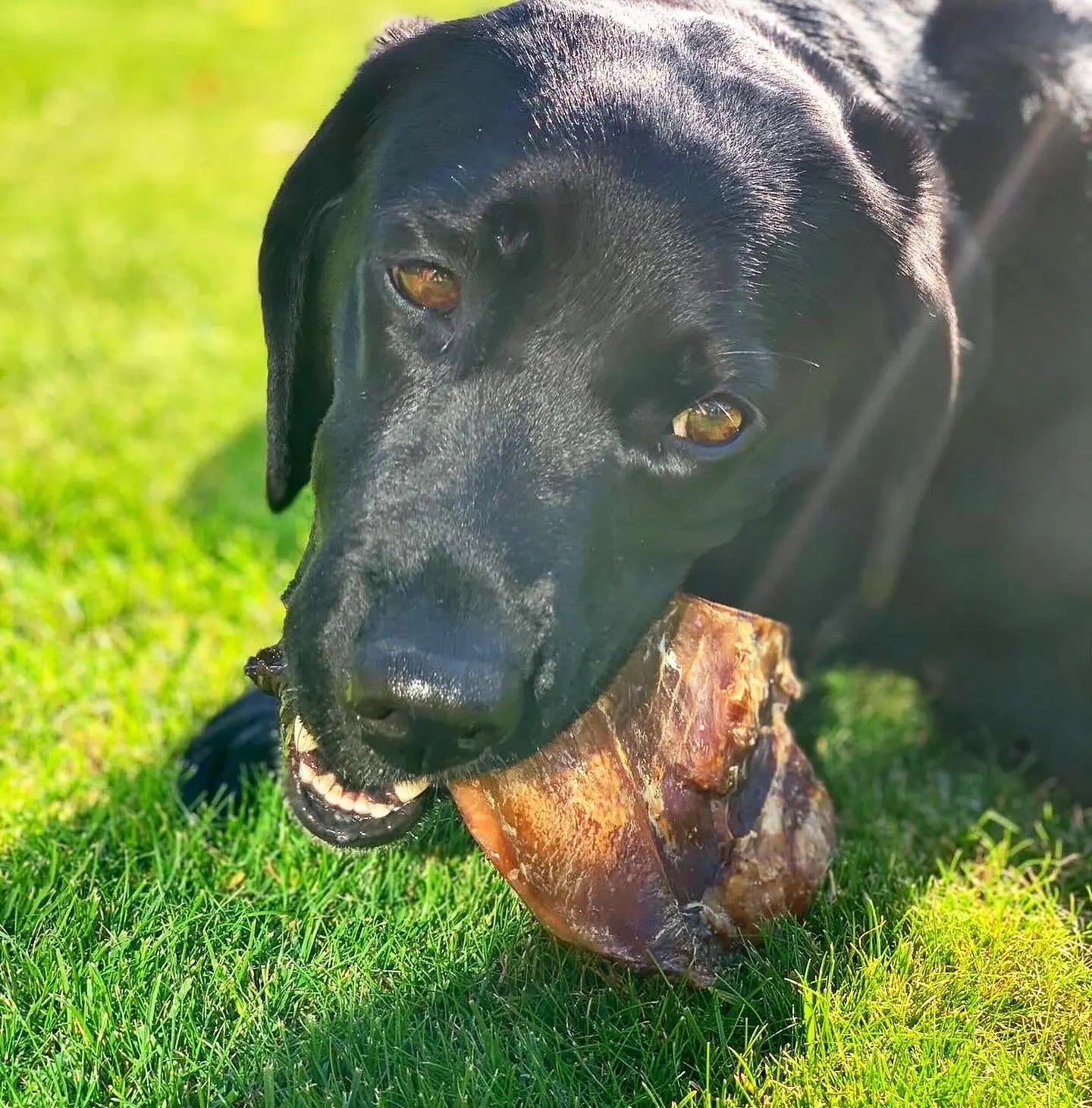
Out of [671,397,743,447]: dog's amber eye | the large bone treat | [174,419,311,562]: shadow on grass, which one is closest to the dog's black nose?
the large bone treat

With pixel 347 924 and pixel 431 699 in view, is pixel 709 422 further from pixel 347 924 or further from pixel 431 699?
pixel 347 924

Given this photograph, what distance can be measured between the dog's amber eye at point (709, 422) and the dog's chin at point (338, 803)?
2.27ft

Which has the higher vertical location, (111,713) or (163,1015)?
(163,1015)

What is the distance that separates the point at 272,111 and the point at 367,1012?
7556mm

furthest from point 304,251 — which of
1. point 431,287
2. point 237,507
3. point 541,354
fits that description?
point 237,507

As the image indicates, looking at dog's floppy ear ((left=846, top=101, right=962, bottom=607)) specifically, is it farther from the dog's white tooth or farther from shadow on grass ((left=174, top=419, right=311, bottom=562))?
shadow on grass ((left=174, top=419, right=311, bottom=562))

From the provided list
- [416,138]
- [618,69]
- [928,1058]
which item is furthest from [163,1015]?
[618,69]

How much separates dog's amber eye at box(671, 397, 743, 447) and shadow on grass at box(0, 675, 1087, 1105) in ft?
2.52

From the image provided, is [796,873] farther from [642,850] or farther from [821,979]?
[642,850]

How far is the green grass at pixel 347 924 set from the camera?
2.02m

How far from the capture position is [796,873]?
2.21m

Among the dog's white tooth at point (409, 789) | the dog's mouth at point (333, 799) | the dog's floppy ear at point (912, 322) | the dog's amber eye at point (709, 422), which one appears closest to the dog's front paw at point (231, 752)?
the dog's mouth at point (333, 799)

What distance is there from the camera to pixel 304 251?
256 centimetres

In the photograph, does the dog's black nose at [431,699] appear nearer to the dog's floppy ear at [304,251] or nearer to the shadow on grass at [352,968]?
the shadow on grass at [352,968]
